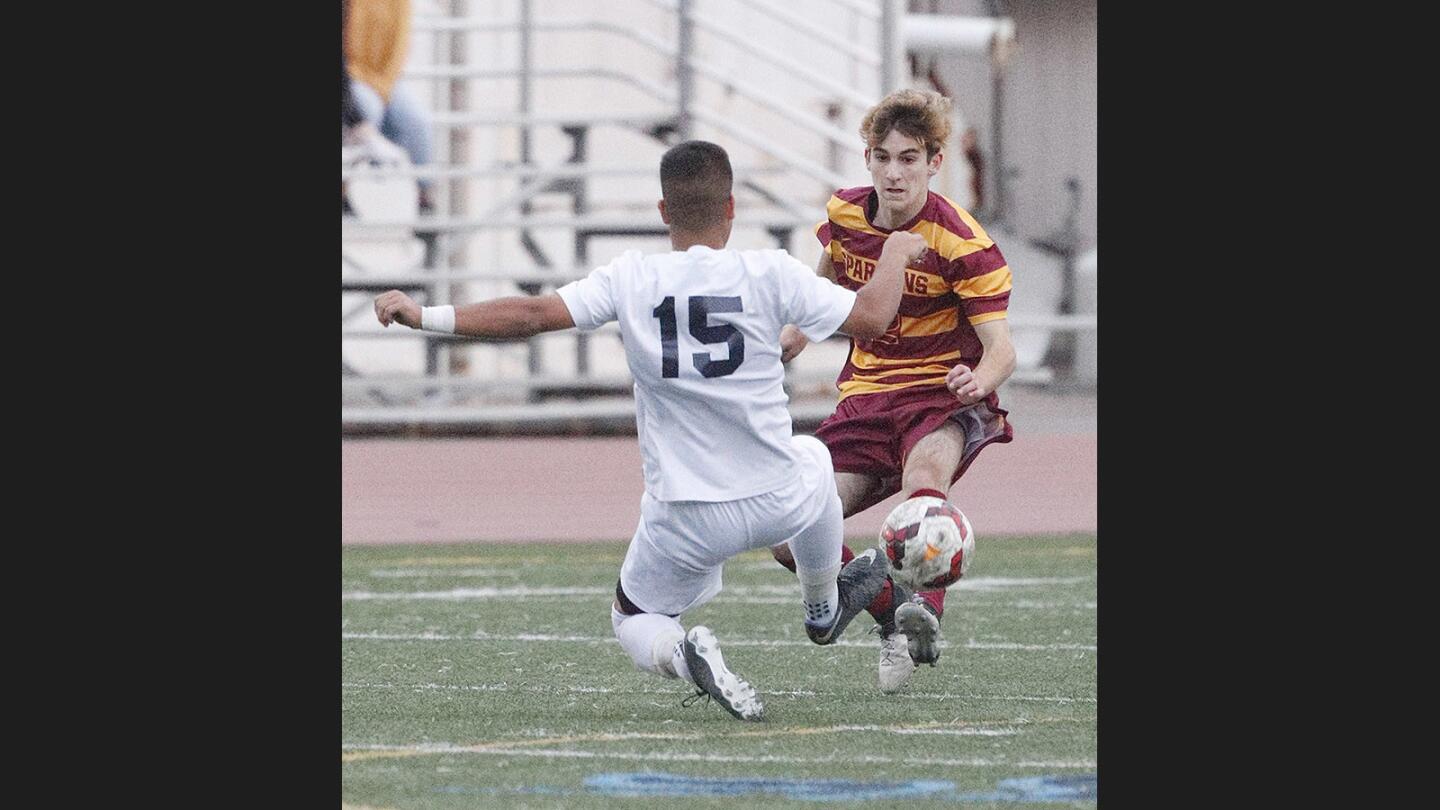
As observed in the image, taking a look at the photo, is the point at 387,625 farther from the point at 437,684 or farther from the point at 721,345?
the point at 721,345

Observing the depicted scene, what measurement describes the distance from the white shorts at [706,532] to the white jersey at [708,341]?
0.15 ft

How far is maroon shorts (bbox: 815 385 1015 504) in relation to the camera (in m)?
6.55

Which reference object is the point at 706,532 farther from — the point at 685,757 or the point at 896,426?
the point at 896,426

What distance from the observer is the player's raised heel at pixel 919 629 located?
6.44 metres

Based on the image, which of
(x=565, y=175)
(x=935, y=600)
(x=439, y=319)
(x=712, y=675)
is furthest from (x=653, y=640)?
(x=565, y=175)

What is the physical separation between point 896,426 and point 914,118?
36.1 inches

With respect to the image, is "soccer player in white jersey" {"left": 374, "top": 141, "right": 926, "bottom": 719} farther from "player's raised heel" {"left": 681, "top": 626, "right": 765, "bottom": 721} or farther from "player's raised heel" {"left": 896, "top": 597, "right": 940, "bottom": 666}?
"player's raised heel" {"left": 896, "top": 597, "right": 940, "bottom": 666}

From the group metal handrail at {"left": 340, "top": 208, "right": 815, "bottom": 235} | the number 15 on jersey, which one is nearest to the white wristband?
the number 15 on jersey

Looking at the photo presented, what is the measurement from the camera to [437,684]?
6.36m

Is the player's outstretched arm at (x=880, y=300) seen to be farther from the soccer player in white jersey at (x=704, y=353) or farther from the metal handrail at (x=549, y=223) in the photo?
the metal handrail at (x=549, y=223)

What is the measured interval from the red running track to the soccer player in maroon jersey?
4.29 metres

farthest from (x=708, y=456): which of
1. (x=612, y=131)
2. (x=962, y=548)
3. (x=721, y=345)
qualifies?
(x=612, y=131)

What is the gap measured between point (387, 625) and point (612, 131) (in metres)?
13.2

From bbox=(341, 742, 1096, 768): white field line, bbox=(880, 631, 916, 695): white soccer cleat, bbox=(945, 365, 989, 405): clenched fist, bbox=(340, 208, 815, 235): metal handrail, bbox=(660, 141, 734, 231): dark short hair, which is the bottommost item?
bbox=(880, 631, 916, 695): white soccer cleat
